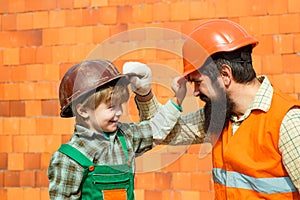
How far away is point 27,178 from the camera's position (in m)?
5.10

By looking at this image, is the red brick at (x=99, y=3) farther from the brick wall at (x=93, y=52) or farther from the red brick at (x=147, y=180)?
the red brick at (x=147, y=180)

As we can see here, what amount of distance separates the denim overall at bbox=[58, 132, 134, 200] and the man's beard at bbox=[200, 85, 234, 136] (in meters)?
0.47

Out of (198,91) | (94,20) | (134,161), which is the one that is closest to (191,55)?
(198,91)

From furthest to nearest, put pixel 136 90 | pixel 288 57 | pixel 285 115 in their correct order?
pixel 288 57 < pixel 136 90 < pixel 285 115

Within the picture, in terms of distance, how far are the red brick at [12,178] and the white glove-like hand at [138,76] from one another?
2.18 meters

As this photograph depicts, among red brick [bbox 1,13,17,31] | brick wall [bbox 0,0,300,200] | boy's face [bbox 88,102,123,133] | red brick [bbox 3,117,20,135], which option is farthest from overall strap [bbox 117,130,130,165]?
red brick [bbox 1,13,17,31]

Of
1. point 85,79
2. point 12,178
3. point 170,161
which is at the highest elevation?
point 85,79

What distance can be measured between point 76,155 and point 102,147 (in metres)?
0.15

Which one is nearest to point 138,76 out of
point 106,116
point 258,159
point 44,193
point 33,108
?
point 106,116

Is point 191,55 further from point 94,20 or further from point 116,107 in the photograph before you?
point 94,20

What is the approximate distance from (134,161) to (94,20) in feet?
6.39

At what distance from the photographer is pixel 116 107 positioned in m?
3.05

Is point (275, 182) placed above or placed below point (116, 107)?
below

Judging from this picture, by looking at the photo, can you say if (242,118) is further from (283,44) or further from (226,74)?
(283,44)
